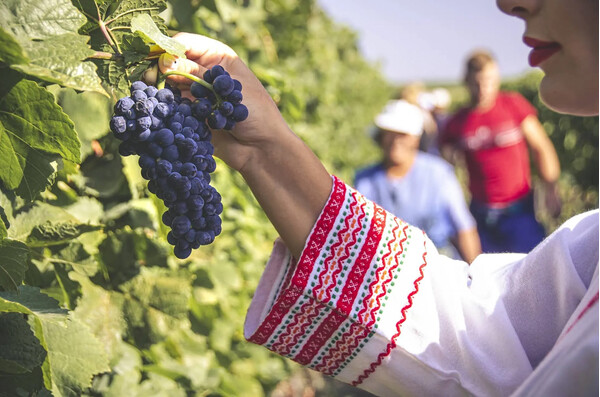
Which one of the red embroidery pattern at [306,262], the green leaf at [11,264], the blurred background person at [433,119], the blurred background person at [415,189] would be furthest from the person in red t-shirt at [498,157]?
the green leaf at [11,264]

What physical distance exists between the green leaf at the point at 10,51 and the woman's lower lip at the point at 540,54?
1041 mm

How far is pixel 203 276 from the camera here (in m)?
2.41

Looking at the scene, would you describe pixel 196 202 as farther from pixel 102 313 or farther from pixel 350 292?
pixel 102 313

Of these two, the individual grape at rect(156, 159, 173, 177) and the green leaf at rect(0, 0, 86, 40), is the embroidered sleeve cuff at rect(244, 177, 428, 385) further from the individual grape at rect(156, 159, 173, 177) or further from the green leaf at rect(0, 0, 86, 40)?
the green leaf at rect(0, 0, 86, 40)

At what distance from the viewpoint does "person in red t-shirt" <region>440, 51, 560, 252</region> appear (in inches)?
228

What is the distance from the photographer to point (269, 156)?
5.12 ft

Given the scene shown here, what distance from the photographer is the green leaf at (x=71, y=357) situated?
55.8 inches

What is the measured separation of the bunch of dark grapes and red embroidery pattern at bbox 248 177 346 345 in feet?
1.25

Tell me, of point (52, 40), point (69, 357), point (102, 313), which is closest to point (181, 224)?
point (52, 40)

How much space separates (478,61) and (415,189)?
68.6 inches

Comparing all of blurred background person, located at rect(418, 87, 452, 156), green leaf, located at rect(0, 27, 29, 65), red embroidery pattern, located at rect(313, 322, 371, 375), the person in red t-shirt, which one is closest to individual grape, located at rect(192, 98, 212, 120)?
green leaf, located at rect(0, 27, 29, 65)

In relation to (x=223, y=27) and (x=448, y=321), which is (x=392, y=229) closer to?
(x=448, y=321)

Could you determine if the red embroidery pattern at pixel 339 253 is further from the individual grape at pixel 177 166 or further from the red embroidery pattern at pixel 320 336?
the individual grape at pixel 177 166

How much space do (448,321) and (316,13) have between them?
4.95 m
